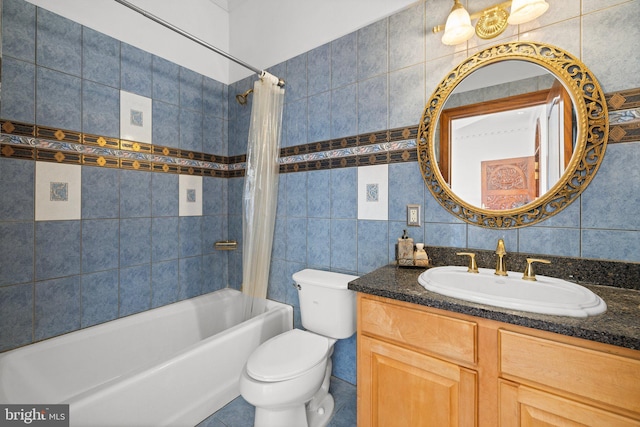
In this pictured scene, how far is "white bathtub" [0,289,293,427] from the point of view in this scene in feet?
3.79

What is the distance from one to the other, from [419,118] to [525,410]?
4.28 ft

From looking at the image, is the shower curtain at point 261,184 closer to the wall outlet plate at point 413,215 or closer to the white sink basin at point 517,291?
the wall outlet plate at point 413,215

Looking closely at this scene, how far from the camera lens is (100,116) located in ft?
5.42

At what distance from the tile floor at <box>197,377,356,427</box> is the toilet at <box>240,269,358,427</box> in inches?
2.1

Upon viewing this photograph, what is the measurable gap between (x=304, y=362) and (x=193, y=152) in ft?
5.89

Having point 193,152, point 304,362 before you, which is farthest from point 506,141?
point 193,152

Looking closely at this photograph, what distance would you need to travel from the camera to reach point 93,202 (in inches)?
64.6

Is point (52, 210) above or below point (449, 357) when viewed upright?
above

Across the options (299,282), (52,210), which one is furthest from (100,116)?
(299,282)

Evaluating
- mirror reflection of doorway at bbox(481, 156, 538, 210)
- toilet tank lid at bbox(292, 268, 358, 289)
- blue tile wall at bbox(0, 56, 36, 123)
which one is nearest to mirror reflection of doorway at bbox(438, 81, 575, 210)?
mirror reflection of doorway at bbox(481, 156, 538, 210)

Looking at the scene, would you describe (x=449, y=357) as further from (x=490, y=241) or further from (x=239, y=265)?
(x=239, y=265)

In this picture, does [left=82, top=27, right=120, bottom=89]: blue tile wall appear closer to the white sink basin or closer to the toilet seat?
the toilet seat

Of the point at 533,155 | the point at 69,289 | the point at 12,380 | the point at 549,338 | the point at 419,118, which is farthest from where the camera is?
the point at 69,289

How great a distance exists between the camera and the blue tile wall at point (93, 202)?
4.54 feet
